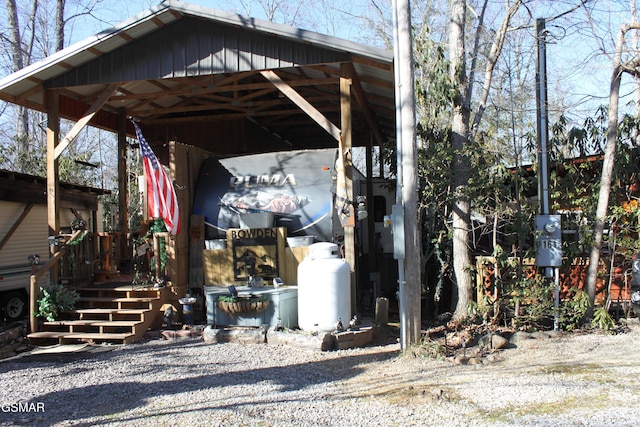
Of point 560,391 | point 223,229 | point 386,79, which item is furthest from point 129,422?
point 386,79

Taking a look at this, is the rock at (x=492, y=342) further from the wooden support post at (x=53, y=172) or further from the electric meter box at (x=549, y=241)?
the wooden support post at (x=53, y=172)

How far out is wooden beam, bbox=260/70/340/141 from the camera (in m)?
8.81

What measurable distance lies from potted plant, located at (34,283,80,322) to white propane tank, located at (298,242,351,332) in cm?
393

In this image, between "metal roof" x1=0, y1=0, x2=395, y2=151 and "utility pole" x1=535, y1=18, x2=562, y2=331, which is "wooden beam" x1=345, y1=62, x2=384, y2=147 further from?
"utility pole" x1=535, y1=18, x2=562, y2=331

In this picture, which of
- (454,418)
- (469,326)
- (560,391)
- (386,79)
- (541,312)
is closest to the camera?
(454,418)

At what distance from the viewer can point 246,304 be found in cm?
830

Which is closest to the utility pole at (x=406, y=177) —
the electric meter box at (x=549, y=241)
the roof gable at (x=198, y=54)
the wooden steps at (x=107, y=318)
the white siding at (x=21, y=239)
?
the roof gable at (x=198, y=54)

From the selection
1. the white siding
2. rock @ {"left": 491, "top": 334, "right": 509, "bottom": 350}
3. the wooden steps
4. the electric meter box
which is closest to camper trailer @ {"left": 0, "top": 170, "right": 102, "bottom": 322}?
the white siding

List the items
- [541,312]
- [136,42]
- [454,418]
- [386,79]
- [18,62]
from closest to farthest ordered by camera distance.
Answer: [454,418] < [541,312] < [136,42] < [386,79] < [18,62]

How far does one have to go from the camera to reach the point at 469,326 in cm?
852

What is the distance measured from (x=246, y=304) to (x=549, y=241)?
4.76 meters

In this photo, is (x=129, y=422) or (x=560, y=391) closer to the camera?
(x=129, y=422)

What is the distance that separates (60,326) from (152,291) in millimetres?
1553

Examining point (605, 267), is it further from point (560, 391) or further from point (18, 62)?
point (18, 62)
